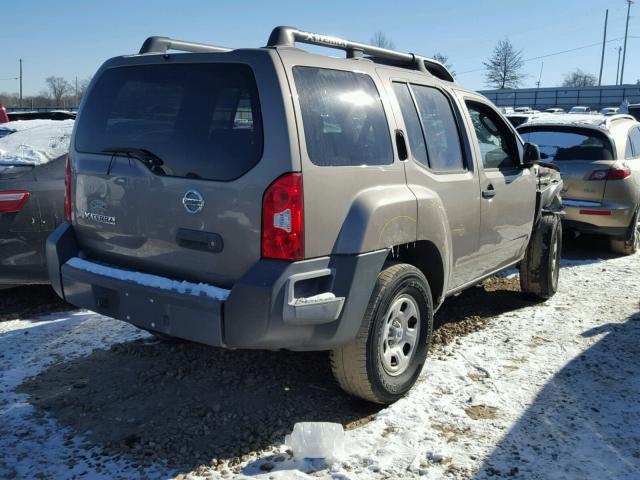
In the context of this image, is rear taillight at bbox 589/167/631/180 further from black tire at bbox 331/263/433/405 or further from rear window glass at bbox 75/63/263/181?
rear window glass at bbox 75/63/263/181

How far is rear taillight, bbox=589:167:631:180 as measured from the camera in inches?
300

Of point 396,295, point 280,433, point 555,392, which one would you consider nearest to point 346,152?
point 396,295

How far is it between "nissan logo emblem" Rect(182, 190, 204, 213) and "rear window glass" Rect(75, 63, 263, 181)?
0.09 m

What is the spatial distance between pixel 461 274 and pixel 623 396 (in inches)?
51.3

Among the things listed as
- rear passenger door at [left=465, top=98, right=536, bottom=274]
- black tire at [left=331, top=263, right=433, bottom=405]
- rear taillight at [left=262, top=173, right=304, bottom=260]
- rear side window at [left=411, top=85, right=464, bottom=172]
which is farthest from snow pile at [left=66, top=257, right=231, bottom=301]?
rear passenger door at [left=465, top=98, right=536, bottom=274]

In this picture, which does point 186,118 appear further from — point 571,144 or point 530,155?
point 571,144

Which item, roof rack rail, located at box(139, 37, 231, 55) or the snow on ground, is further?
roof rack rail, located at box(139, 37, 231, 55)

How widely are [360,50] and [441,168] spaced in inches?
37.0

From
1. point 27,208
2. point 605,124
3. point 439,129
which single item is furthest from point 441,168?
point 605,124

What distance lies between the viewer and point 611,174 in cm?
762

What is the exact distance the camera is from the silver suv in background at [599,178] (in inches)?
302

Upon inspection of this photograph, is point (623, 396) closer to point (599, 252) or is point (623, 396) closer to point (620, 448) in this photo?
point (620, 448)

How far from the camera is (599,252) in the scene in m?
8.50

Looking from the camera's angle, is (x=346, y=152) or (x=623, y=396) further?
(x=623, y=396)
